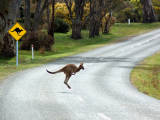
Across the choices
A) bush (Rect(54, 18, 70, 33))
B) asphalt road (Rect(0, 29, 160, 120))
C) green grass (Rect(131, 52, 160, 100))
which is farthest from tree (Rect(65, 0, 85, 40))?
asphalt road (Rect(0, 29, 160, 120))

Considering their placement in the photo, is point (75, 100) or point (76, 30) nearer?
point (75, 100)

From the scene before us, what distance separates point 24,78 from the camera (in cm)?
1598

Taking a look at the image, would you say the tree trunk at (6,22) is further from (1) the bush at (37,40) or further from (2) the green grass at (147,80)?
→ (2) the green grass at (147,80)

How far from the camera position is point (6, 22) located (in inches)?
1017

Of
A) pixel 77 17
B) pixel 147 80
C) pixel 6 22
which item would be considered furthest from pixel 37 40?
pixel 147 80

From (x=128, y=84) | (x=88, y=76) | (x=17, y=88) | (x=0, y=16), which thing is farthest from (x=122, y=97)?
(x=0, y=16)

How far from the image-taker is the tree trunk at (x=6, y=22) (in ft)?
84.1

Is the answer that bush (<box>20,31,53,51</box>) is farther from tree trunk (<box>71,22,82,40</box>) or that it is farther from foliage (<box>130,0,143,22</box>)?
foliage (<box>130,0,143,22</box>)

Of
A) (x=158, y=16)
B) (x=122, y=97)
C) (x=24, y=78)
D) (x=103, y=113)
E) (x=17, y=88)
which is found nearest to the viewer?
(x=103, y=113)

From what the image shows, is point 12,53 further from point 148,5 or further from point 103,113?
point 148,5

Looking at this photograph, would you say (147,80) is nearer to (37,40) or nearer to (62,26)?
(37,40)

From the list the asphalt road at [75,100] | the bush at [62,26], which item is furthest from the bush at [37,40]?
the bush at [62,26]

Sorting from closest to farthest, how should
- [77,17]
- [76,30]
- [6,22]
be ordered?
[6,22], [77,17], [76,30]

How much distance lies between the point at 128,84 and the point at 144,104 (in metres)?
5.14
